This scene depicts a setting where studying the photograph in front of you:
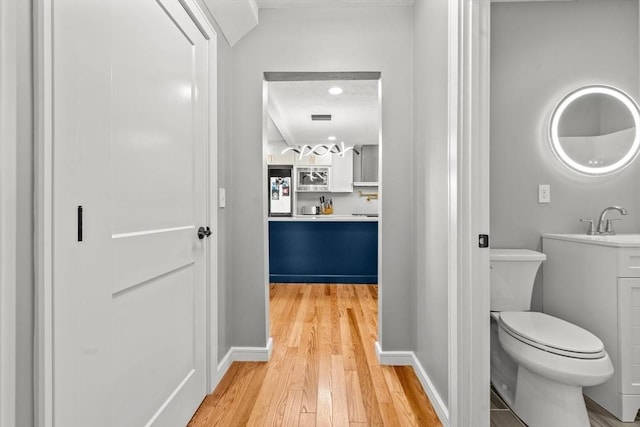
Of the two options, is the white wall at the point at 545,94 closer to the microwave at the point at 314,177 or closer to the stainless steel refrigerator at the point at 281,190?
the microwave at the point at 314,177

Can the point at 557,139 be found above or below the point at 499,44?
below

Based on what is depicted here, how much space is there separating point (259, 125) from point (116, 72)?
128 cm

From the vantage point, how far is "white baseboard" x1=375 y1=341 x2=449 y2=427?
64.7 inches

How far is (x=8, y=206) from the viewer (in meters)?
0.71

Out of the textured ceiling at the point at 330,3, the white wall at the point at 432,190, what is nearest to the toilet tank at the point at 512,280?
the white wall at the point at 432,190

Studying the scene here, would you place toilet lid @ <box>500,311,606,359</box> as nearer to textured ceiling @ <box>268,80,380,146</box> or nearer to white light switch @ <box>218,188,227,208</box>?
white light switch @ <box>218,188,227,208</box>

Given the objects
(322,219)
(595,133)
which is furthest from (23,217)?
(322,219)

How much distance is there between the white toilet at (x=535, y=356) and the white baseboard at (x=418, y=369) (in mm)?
425

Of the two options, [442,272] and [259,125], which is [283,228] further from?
[442,272]

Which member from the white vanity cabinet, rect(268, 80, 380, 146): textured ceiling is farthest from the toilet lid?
rect(268, 80, 380, 146): textured ceiling

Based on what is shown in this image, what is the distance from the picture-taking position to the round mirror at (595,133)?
7.48 ft

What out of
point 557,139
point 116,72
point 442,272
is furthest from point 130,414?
point 557,139

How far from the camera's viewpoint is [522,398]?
5.67 ft

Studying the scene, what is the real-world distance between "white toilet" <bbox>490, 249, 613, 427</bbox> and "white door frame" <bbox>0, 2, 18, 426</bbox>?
1879 millimetres
